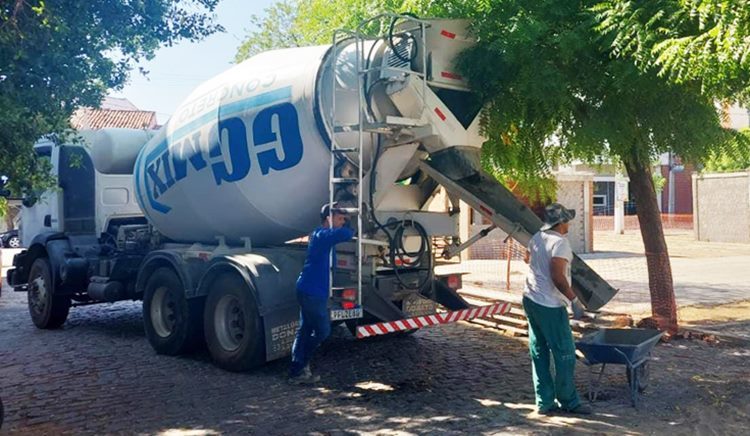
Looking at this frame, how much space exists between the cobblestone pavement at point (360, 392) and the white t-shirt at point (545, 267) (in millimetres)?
924

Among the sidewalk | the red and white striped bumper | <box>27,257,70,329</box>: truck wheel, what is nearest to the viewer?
the red and white striped bumper

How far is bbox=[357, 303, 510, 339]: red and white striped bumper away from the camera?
626cm

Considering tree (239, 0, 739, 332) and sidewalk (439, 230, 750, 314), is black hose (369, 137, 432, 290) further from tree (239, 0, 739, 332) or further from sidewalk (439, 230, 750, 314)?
tree (239, 0, 739, 332)

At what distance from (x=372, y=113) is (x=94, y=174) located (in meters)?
5.35

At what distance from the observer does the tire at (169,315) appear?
789 centimetres

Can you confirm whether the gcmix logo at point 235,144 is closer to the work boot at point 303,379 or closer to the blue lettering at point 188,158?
the blue lettering at point 188,158

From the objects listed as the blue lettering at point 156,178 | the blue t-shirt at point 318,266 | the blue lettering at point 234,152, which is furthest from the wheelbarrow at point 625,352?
the blue lettering at point 156,178

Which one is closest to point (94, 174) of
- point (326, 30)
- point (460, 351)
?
point (326, 30)

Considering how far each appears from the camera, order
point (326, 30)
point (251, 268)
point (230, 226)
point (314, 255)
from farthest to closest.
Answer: point (326, 30) → point (230, 226) → point (251, 268) → point (314, 255)

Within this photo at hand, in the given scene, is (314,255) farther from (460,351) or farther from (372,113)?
(460,351)

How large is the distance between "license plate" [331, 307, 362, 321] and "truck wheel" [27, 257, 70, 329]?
5507 millimetres

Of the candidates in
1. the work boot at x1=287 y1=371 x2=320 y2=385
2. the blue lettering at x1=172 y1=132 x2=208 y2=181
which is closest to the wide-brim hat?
the work boot at x1=287 y1=371 x2=320 y2=385

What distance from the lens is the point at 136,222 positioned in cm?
1027

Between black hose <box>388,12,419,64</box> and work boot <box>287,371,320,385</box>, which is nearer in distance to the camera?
black hose <box>388,12,419,64</box>
